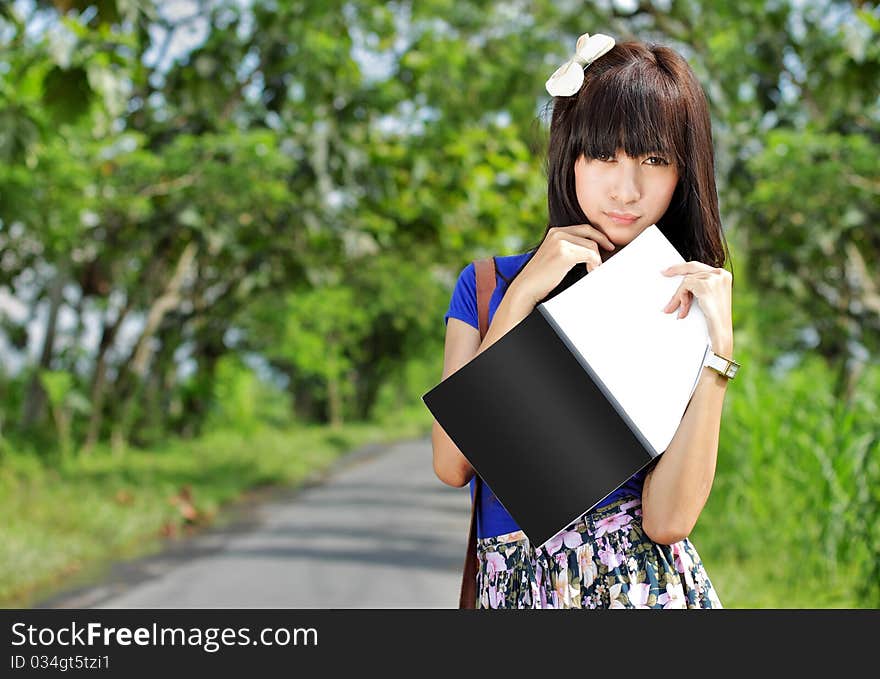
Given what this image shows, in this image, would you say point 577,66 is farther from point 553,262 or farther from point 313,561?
point 313,561

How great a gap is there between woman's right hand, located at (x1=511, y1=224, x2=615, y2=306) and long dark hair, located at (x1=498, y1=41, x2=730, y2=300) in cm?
5

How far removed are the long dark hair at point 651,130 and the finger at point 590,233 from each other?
4 centimetres

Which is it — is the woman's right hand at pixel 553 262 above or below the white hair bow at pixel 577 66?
below

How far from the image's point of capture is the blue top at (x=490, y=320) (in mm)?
1512

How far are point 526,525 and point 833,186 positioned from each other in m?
7.79

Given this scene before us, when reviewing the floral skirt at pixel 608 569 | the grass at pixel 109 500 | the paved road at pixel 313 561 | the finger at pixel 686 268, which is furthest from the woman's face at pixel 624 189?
the grass at pixel 109 500

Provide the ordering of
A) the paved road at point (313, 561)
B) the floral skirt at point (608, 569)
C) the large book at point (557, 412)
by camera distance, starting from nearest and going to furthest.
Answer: the large book at point (557, 412) < the floral skirt at point (608, 569) < the paved road at point (313, 561)

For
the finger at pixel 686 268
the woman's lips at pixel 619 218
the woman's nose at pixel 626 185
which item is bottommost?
the finger at pixel 686 268

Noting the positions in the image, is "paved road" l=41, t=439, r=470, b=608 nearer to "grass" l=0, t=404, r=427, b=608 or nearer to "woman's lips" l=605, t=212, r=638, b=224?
"grass" l=0, t=404, r=427, b=608

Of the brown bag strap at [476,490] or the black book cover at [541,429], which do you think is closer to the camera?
the black book cover at [541,429]


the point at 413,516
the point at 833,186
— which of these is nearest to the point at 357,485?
the point at 413,516

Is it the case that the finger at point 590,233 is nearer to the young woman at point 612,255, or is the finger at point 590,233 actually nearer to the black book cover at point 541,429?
the young woman at point 612,255

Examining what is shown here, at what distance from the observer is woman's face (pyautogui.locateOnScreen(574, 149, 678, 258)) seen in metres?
1.50

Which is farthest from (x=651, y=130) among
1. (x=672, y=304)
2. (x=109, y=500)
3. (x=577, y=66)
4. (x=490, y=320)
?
(x=109, y=500)
